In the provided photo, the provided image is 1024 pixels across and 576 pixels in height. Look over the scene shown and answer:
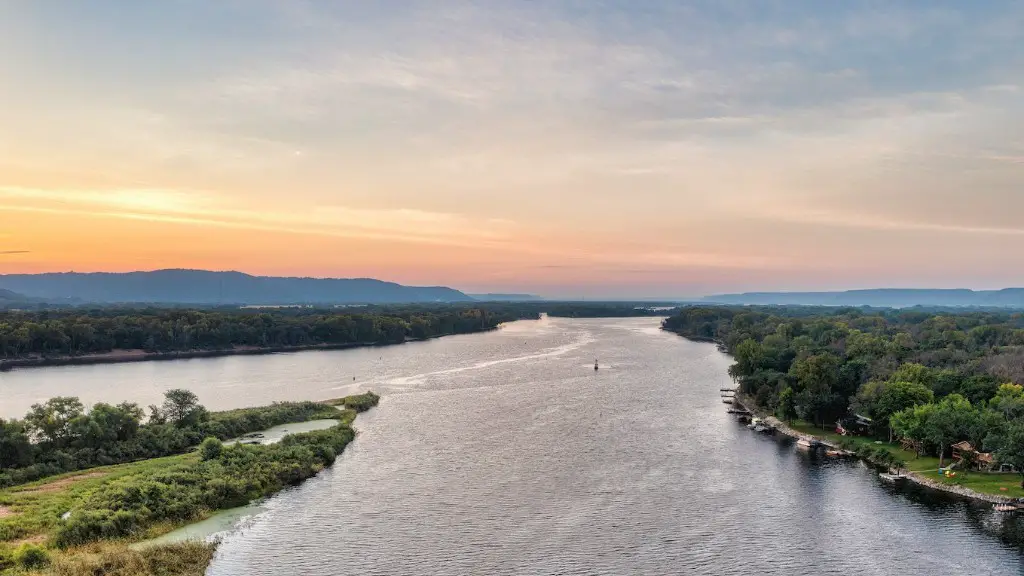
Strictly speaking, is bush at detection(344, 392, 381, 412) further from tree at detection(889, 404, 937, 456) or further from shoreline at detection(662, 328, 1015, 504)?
tree at detection(889, 404, 937, 456)

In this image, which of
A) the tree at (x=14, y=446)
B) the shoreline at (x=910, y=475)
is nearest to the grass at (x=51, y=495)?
the tree at (x=14, y=446)

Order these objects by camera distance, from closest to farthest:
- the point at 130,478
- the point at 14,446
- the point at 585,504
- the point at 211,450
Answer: the point at 130,478
the point at 585,504
the point at 14,446
the point at 211,450

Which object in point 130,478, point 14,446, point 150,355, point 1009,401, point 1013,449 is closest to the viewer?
point 130,478

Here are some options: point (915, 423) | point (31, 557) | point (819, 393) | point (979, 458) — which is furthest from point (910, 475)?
point (31, 557)

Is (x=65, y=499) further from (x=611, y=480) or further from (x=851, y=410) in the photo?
(x=851, y=410)

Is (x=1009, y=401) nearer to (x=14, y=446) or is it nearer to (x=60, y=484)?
(x=60, y=484)

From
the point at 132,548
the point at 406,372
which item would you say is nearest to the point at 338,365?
the point at 406,372

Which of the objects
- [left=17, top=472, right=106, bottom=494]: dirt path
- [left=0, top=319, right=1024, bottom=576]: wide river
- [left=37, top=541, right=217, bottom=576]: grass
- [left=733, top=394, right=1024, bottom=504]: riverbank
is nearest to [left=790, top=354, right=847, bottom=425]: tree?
[left=733, top=394, right=1024, bottom=504]: riverbank
